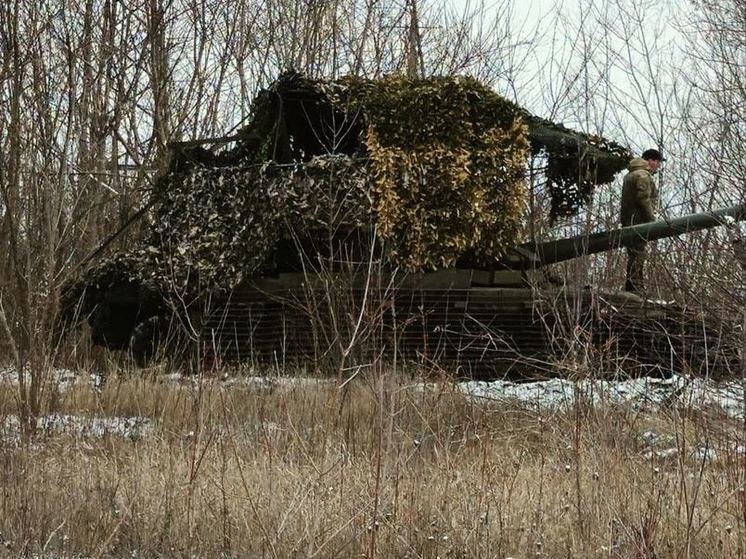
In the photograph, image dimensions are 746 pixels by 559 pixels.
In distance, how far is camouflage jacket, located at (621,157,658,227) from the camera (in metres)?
10.8

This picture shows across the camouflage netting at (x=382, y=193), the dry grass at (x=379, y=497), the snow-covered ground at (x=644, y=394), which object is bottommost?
the dry grass at (x=379, y=497)

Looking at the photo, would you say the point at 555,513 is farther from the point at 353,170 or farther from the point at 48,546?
the point at 353,170

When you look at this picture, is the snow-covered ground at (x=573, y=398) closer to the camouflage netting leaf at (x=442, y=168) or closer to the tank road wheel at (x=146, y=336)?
the tank road wheel at (x=146, y=336)

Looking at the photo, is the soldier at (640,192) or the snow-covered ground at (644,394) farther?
the soldier at (640,192)

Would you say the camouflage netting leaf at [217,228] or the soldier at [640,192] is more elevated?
the soldier at [640,192]

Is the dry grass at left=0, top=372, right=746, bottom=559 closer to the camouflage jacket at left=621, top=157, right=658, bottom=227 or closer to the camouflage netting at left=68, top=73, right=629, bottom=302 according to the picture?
the camouflage netting at left=68, top=73, right=629, bottom=302

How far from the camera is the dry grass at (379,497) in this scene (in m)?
3.42

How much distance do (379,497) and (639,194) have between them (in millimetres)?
8301

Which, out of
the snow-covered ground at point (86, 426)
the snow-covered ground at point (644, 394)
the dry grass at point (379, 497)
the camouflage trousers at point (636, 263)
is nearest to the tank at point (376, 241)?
the camouflage trousers at point (636, 263)

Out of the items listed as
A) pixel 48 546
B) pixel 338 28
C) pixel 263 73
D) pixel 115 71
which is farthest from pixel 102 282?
pixel 338 28

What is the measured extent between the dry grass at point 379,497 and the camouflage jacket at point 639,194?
19.9 feet

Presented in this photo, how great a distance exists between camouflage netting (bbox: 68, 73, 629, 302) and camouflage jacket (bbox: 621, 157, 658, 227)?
0.80 m

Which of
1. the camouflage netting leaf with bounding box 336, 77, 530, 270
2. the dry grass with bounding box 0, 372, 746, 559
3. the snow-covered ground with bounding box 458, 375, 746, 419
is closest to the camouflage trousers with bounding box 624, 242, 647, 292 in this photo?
the camouflage netting leaf with bounding box 336, 77, 530, 270

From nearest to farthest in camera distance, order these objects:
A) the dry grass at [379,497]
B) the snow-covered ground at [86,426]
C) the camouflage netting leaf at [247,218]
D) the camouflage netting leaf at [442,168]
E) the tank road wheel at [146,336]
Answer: the dry grass at [379,497] → the snow-covered ground at [86,426] → the camouflage netting leaf at [247,218] → the camouflage netting leaf at [442,168] → the tank road wheel at [146,336]
